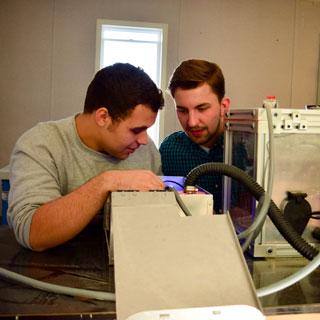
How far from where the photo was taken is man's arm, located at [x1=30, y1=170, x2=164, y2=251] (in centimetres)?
82

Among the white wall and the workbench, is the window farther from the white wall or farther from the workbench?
the workbench

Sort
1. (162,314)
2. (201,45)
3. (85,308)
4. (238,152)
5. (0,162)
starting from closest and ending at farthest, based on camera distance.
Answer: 1. (162,314)
2. (85,308)
3. (238,152)
4. (0,162)
5. (201,45)

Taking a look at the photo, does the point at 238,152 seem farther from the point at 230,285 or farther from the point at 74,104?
the point at 74,104

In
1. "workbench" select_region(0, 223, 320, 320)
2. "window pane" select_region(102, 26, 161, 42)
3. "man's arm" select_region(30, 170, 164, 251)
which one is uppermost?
"window pane" select_region(102, 26, 161, 42)

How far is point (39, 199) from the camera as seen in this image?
0.92 metres

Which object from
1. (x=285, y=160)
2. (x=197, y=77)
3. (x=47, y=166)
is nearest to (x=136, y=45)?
(x=197, y=77)

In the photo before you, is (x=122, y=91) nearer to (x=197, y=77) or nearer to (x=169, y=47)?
(x=197, y=77)

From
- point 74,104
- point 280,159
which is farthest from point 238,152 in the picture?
point 74,104

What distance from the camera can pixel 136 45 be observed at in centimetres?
307

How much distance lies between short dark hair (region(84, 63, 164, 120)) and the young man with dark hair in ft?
0.61

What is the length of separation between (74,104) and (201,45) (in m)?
1.12

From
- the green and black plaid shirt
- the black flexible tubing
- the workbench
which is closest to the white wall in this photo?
the green and black plaid shirt

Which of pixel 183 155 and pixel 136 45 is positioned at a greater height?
pixel 136 45

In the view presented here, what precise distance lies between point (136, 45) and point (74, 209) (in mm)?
2450
